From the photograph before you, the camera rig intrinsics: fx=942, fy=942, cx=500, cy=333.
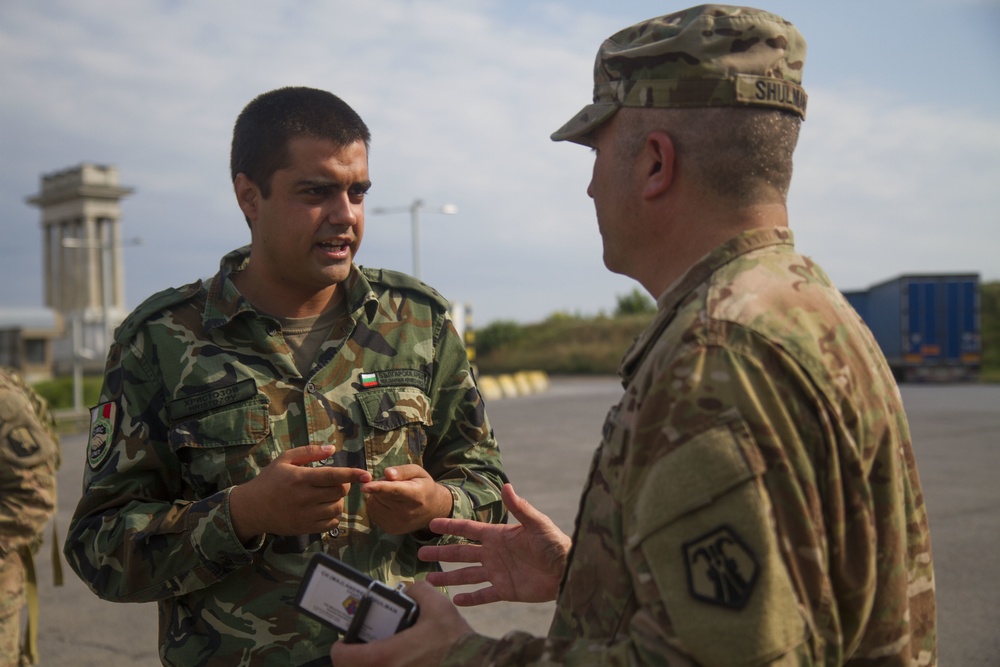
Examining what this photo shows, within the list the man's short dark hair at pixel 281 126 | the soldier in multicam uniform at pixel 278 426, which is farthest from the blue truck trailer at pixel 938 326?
the man's short dark hair at pixel 281 126

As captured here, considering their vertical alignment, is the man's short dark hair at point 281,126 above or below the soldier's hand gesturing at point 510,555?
above

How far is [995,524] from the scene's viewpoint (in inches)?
334

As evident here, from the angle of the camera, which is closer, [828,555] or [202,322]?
[828,555]

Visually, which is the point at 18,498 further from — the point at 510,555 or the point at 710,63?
the point at 710,63

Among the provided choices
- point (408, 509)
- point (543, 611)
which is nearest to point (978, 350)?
point (543, 611)

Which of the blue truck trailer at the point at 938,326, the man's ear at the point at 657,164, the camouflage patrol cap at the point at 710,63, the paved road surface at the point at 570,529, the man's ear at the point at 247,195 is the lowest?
the paved road surface at the point at 570,529

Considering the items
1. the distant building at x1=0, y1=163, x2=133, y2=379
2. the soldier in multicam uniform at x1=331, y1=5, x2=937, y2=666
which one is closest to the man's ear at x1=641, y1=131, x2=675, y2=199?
the soldier in multicam uniform at x1=331, y1=5, x2=937, y2=666

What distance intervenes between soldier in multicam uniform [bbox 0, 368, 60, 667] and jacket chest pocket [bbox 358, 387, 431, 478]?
1.78m

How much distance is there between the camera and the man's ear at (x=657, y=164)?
1667mm

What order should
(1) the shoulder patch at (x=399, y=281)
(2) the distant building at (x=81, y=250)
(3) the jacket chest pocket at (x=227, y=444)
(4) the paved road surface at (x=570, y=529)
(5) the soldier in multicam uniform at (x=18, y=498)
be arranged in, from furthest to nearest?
1. (2) the distant building at (x=81, y=250)
2. (4) the paved road surface at (x=570, y=529)
3. (5) the soldier in multicam uniform at (x=18, y=498)
4. (1) the shoulder patch at (x=399, y=281)
5. (3) the jacket chest pocket at (x=227, y=444)

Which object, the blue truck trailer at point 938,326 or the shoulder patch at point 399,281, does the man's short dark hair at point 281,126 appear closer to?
the shoulder patch at point 399,281

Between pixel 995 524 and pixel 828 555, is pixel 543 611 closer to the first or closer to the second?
pixel 995 524

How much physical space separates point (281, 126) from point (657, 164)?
139 cm

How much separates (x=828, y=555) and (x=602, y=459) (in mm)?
387
